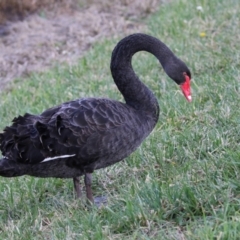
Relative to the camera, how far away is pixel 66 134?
3693 millimetres

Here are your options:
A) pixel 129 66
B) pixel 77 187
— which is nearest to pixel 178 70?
pixel 129 66

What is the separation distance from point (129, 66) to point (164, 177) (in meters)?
0.72

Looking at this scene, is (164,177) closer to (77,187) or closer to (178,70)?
(77,187)

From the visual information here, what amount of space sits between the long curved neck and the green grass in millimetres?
409

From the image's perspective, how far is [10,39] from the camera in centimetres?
920

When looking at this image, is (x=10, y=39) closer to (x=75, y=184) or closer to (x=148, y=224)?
(x=75, y=184)

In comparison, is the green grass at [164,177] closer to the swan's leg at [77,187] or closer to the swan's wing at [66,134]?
the swan's leg at [77,187]

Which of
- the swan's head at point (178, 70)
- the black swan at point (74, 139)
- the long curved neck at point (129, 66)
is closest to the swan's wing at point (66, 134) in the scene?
the black swan at point (74, 139)

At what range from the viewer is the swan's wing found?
3695 millimetres

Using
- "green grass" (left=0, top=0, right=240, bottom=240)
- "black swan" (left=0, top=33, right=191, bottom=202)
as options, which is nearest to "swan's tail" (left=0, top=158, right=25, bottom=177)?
"black swan" (left=0, top=33, right=191, bottom=202)

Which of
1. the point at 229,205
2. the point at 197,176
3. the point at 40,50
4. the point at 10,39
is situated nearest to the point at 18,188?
the point at 197,176

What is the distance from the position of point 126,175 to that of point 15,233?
0.94m

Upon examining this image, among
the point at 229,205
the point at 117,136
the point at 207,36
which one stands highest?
the point at 207,36

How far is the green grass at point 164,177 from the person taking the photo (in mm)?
3363
